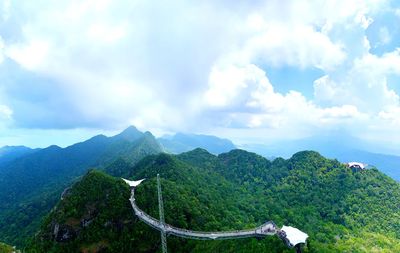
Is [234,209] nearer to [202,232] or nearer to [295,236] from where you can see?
[202,232]

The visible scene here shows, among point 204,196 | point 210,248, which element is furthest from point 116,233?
point 204,196

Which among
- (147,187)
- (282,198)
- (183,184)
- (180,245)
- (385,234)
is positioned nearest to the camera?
(180,245)

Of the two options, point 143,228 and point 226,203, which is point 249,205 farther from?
point 143,228

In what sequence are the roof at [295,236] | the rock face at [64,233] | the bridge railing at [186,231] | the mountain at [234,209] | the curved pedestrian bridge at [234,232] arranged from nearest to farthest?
the roof at [295,236], the curved pedestrian bridge at [234,232], the bridge railing at [186,231], the mountain at [234,209], the rock face at [64,233]

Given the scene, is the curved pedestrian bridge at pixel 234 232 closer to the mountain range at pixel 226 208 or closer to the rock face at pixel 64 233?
the mountain range at pixel 226 208


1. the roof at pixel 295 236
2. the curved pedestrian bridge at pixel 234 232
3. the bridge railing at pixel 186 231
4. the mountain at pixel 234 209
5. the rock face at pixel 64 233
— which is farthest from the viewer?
the rock face at pixel 64 233

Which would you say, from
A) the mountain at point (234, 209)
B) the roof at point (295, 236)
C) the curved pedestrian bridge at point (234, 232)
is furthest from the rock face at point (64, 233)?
the roof at point (295, 236)
